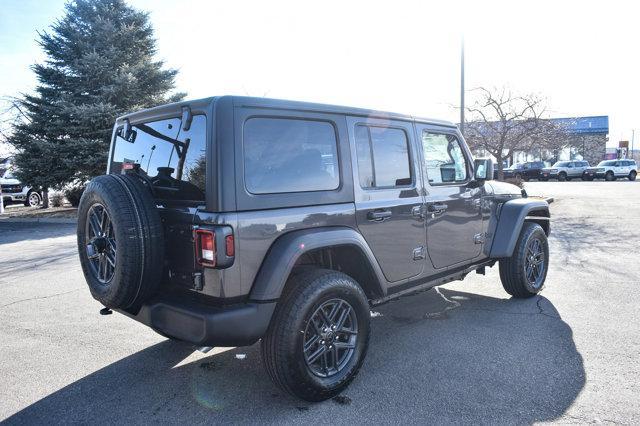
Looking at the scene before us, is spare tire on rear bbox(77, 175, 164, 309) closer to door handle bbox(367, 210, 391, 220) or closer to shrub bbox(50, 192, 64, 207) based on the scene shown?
door handle bbox(367, 210, 391, 220)

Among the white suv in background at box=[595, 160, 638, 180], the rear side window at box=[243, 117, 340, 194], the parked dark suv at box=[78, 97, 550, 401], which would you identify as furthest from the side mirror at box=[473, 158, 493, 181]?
the white suv in background at box=[595, 160, 638, 180]

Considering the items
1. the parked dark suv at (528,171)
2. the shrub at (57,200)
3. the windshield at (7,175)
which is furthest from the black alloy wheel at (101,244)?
the parked dark suv at (528,171)

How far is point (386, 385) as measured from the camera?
324cm

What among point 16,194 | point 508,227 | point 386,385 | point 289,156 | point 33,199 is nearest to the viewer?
point 289,156

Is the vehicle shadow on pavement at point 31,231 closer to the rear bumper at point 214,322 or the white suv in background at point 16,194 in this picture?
the white suv in background at point 16,194

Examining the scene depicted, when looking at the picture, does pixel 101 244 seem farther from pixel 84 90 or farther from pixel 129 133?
pixel 84 90

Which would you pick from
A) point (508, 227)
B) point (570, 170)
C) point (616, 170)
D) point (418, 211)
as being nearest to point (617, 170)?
point (616, 170)

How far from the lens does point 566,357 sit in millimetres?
3604

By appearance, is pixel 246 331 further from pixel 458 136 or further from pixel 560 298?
pixel 560 298

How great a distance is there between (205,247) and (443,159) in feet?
8.31

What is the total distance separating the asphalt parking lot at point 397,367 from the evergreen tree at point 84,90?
1140 cm

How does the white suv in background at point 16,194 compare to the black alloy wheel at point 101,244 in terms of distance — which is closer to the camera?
the black alloy wheel at point 101,244

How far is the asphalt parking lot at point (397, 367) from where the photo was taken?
2.91 meters

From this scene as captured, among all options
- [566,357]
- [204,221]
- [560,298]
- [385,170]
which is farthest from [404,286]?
[560,298]
